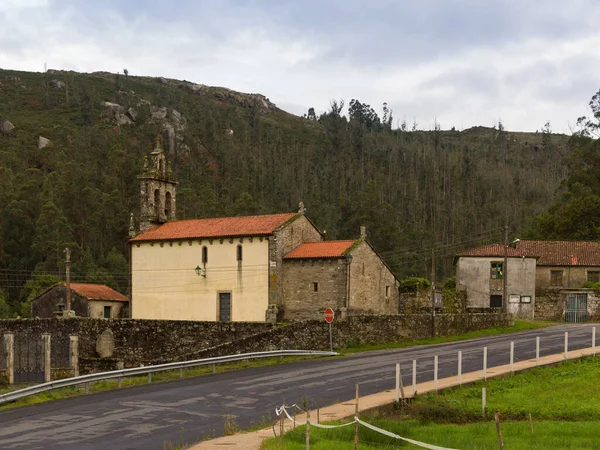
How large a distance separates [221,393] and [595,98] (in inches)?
2915

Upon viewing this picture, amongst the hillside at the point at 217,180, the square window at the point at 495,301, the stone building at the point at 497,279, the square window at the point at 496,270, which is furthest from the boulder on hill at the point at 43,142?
the square window at the point at 495,301

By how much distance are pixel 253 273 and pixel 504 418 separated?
101 ft

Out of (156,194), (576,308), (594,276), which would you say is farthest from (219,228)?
(594,276)

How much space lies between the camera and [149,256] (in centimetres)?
5281

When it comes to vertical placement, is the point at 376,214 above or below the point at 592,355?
above

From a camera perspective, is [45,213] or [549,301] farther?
[45,213]

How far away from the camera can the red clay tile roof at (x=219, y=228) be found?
49.0 meters

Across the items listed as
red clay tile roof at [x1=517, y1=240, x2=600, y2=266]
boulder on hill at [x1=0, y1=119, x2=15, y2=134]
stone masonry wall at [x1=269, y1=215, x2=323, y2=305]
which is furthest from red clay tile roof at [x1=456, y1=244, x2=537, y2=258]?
boulder on hill at [x1=0, y1=119, x2=15, y2=134]

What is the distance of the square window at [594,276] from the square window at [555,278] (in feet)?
6.93

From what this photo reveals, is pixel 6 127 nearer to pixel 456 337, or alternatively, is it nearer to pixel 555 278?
pixel 555 278

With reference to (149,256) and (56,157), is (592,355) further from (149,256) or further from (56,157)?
(56,157)

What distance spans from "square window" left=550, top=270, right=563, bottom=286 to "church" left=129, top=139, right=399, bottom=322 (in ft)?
51.6

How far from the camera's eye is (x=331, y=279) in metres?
46.9

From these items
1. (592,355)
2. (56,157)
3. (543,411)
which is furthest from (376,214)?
(543,411)
